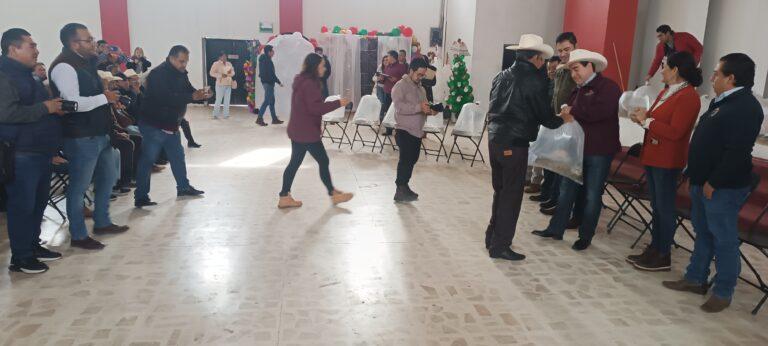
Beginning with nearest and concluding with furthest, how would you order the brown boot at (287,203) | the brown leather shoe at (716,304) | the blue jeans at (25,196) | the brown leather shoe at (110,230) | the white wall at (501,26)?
the brown leather shoe at (716,304) < the blue jeans at (25,196) < the brown leather shoe at (110,230) < the brown boot at (287,203) < the white wall at (501,26)

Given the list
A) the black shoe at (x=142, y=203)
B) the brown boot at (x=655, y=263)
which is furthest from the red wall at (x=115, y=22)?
the brown boot at (x=655, y=263)

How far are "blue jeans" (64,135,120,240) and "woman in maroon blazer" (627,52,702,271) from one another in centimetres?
373

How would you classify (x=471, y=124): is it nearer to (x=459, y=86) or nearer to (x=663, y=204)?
(x=663, y=204)

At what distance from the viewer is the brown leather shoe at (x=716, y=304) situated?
315 cm

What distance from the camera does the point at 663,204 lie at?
3.64 m

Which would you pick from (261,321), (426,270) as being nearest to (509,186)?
(426,270)

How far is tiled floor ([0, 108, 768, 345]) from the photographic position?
2811 mm

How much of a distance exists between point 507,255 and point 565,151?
907 millimetres

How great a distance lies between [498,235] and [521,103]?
A: 0.98 m

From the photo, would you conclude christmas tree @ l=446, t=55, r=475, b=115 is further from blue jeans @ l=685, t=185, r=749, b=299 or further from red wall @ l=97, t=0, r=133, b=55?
red wall @ l=97, t=0, r=133, b=55

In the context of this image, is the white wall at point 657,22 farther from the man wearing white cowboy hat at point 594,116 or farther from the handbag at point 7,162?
the handbag at point 7,162

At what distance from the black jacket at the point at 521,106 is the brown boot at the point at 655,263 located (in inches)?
45.6

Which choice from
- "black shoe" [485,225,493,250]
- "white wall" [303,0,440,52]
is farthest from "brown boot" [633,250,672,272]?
"white wall" [303,0,440,52]

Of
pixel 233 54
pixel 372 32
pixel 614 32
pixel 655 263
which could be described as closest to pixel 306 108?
pixel 655 263
